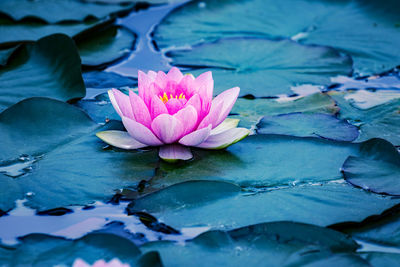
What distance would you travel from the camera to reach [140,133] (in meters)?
1.86

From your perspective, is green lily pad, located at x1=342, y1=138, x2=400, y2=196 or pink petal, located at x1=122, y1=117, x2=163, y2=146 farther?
pink petal, located at x1=122, y1=117, x2=163, y2=146

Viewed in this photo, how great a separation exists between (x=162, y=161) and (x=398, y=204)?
80cm

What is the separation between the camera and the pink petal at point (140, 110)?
1849 mm

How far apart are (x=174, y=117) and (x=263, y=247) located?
0.59 m

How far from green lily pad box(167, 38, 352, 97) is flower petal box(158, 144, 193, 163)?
2.27 ft

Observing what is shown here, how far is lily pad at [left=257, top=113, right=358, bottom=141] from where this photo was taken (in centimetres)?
212

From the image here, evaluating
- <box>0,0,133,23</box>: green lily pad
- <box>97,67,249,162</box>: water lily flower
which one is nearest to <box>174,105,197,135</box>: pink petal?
<box>97,67,249,162</box>: water lily flower

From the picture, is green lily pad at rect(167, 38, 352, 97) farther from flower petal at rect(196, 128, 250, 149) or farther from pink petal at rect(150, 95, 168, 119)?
pink petal at rect(150, 95, 168, 119)

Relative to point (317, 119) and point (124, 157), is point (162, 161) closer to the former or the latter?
point (124, 157)

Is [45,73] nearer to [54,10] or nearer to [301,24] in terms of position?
[54,10]

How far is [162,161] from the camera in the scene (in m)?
1.88

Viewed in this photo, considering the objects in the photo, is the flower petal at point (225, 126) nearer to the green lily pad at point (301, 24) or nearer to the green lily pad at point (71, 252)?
the green lily pad at point (71, 252)

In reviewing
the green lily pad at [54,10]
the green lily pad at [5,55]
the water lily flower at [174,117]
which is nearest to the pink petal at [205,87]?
the water lily flower at [174,117]

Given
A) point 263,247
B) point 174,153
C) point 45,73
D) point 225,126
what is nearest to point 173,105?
point 174,153
